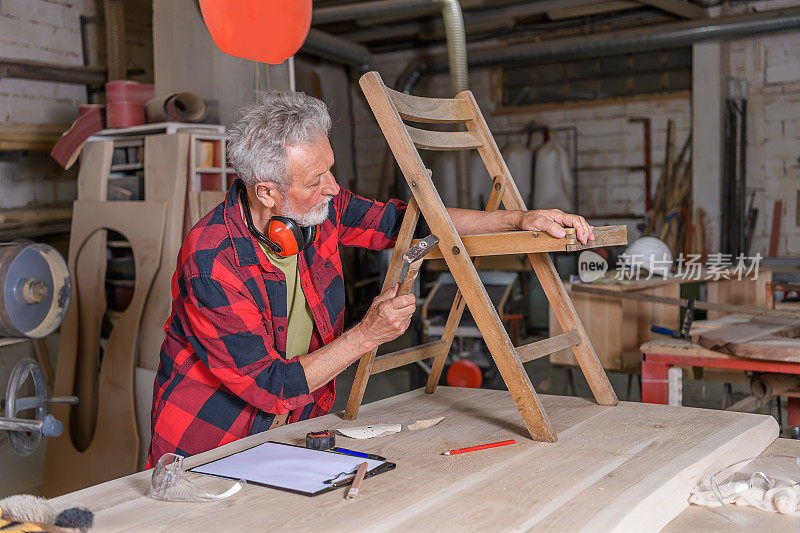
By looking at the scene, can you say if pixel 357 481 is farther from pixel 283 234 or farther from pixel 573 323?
pixel 573 323

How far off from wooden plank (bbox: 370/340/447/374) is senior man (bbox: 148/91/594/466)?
0.11 m

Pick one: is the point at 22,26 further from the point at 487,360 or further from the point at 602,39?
the point at 602,39

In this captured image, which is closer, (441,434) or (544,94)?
(441,434)

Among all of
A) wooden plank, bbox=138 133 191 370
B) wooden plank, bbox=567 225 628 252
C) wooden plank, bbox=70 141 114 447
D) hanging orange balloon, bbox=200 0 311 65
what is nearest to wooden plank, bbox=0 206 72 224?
wooden plank, bbox=70 141 114 447

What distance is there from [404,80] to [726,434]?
718cm

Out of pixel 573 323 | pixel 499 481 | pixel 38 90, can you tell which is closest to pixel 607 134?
pixel 38 90

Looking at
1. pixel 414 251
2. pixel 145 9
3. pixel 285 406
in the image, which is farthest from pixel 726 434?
pixel 145 9

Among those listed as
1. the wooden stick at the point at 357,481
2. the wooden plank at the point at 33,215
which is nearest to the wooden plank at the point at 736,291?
the wooden stick at the point at 357,481

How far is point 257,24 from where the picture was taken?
2352 millimetres

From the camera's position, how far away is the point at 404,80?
8.48 meters

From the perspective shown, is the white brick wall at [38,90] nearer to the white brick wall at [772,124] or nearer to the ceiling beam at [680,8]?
the ceiling beam at [680,8]

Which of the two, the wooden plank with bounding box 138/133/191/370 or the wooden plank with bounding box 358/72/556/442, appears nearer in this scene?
the wooden plank with bounding box 358/72/556/442

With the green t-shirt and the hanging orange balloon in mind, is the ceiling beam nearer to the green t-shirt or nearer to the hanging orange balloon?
the hanging orange balloon

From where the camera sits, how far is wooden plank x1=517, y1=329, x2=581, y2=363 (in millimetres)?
1829
